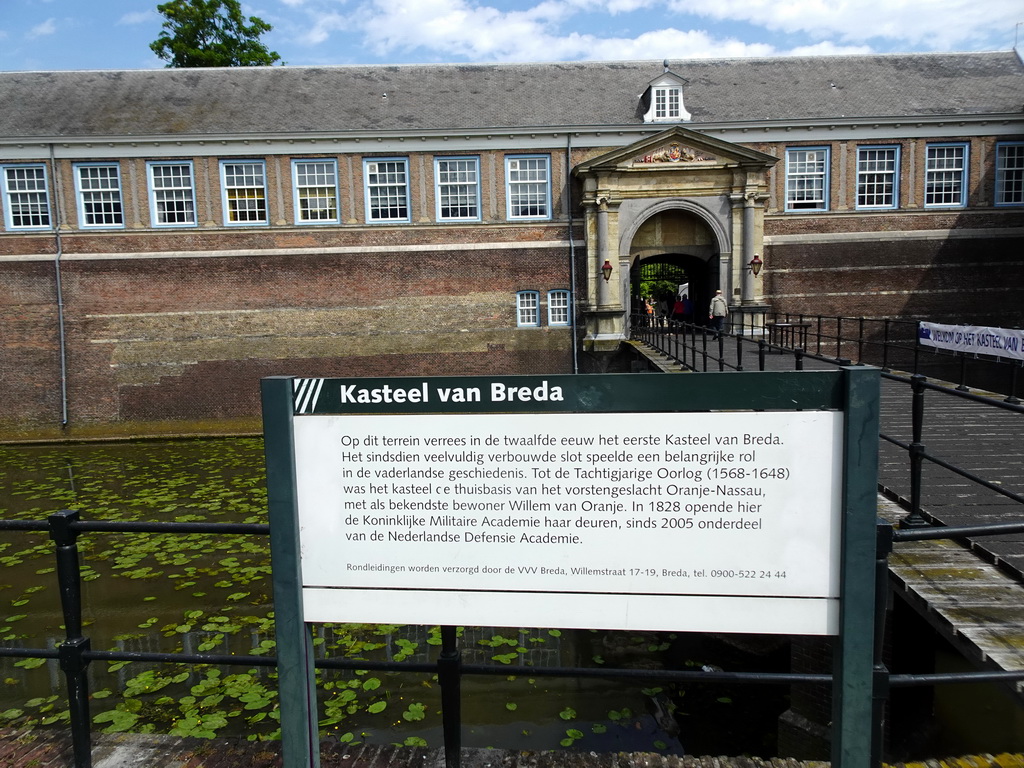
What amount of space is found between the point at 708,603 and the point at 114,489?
547 inches

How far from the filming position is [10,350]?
20.1m

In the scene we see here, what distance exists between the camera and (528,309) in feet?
67.7

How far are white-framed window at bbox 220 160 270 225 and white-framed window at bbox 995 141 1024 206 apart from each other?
816 inches

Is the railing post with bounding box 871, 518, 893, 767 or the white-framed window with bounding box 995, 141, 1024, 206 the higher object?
the white-framed window with bounding box 995, 141, 1024, 206

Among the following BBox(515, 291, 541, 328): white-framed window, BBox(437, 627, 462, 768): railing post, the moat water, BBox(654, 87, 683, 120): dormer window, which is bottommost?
the moat water

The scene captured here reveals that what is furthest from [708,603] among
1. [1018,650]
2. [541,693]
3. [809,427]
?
[541,693]

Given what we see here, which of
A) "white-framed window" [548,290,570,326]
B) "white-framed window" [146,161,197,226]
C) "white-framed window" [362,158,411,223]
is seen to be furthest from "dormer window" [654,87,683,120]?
"white-framed window" [146,161,197,226]

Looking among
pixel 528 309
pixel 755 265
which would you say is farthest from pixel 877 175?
pixel 528 309

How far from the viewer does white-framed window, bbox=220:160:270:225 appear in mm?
20281

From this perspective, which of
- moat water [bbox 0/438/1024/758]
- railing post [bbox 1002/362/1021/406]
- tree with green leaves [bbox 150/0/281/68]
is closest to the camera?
railing post [bbox 1002/362/1021/406]

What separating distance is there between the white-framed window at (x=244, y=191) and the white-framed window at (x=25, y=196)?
4809 millimetres

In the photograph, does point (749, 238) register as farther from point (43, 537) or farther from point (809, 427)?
point (809, 427)

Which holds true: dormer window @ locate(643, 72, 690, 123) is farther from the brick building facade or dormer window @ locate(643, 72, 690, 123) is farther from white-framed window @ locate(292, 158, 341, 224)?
white-framed window @ locate(292, 158, 341, 224)

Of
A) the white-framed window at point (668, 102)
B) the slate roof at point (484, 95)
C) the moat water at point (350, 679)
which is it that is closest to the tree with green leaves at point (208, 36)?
the slate roof at point (484, 95)
